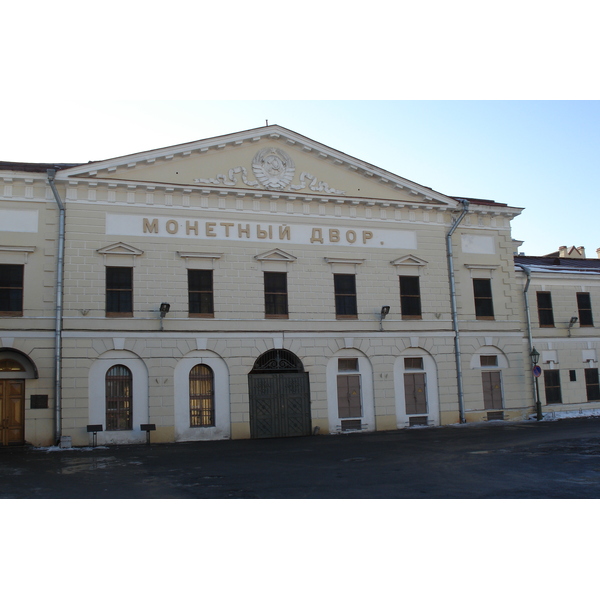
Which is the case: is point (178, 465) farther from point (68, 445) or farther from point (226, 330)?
point (226, 330)

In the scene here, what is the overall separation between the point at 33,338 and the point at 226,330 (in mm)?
6477

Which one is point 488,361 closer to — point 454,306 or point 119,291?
point 454,306

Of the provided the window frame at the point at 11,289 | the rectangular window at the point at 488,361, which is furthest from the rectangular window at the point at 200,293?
the rectangular window at the point at 488,361

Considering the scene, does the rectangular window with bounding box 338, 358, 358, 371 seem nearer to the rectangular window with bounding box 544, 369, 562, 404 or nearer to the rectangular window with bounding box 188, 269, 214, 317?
the rectangular window with bounding box 188, 269, 214, 317

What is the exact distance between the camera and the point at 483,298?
27609 mm

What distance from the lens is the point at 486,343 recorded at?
88.9 feet

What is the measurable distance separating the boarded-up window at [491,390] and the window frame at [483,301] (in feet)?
7.90

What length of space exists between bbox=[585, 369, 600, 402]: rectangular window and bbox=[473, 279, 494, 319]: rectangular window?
6.45 m

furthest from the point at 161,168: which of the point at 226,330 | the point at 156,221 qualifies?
the point at 226,330

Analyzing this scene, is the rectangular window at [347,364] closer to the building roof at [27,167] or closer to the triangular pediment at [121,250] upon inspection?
the triangular pediment at [121,250]

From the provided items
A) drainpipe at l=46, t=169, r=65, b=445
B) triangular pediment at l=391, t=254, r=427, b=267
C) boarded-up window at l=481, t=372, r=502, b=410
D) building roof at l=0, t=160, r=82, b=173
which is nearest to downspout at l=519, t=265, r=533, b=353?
boarded-up window at l=481, t=372, r=502, b=410

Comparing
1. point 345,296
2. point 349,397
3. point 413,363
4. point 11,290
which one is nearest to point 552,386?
point 413,363

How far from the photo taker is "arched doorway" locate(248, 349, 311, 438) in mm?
23422

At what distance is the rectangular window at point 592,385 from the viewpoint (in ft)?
98.2
